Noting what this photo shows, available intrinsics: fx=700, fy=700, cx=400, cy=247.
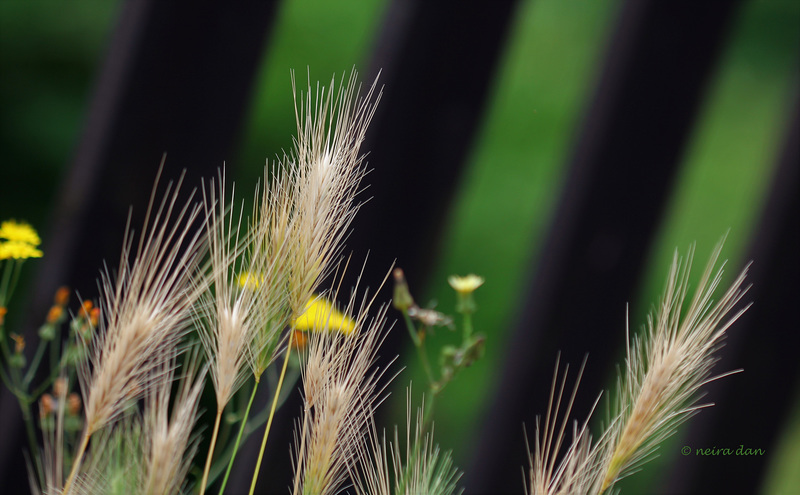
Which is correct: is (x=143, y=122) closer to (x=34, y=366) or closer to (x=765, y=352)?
(x=34, y=366)

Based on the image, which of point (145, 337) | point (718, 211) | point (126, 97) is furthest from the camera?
point (718, 211)

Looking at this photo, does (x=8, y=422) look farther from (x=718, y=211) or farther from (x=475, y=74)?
(x=718, y=211)

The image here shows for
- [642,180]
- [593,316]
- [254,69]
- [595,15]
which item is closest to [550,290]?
[593,316]

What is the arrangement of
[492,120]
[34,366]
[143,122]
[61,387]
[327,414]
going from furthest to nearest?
[492,120] → [143,122] → [34,366] → [61,387] → [327,414]

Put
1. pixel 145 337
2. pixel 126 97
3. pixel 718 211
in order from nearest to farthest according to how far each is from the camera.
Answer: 1. pixel 145 337
2. pixel 126 97
3. pixel 718 211

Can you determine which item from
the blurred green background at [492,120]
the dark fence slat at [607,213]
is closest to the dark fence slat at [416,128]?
the dark fence slat at [607,213]

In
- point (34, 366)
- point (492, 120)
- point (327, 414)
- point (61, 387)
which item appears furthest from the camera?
point (492, 120)

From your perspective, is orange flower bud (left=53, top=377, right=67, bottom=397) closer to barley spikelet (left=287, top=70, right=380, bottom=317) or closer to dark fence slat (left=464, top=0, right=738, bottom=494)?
barley spikelet (left=287, top=70, right=380, bottom=317)

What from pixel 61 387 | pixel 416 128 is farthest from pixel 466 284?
pixel 416 128

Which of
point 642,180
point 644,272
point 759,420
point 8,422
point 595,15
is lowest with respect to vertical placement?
point 8,422
